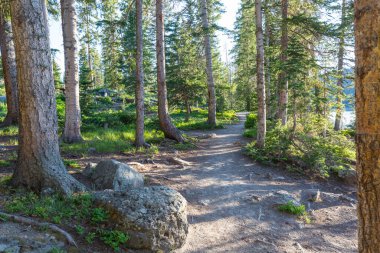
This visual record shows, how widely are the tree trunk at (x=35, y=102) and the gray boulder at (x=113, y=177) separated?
36.7 inches

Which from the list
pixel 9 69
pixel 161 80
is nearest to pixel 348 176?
pixel 161 80

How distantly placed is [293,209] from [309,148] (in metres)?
3.81

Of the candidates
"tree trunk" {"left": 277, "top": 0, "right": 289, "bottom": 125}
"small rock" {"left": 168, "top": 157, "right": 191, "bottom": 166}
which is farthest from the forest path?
"tree trunk" {"left": 277, "top": 0, "right": 289, "bottom": 125}

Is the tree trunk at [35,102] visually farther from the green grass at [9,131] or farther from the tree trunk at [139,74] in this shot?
the green grass at [9,131]

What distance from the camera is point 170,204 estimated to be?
14.9 ft

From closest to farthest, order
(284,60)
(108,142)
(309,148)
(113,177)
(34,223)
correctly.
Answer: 1. (34,223)
2. (113,177)
3. (309,148)
4. (108,142)
5. (284,60)

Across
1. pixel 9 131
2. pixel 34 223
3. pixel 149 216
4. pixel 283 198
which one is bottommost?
pixel 283 198

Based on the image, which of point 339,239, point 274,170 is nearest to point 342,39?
point 274,170

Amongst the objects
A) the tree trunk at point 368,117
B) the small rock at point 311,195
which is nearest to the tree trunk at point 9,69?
the small rock at point 311,195

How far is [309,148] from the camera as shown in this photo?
938cm

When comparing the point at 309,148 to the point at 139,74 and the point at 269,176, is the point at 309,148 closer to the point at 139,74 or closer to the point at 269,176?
the point at 269,176

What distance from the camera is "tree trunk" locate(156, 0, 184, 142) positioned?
1138 cm

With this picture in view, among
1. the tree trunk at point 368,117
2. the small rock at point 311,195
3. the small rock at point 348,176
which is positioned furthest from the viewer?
the small rock at point 348,176

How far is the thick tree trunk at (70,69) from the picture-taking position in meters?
9.14
